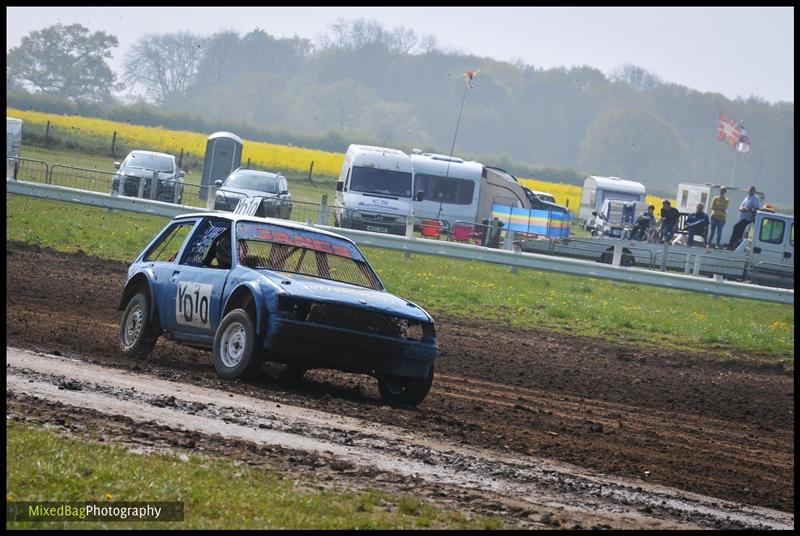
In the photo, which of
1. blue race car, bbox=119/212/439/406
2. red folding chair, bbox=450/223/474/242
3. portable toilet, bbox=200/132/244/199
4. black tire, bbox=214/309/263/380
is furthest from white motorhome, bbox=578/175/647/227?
black tire, bbox=214/309/263/380

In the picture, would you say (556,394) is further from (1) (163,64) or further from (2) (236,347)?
(1) (163,64)

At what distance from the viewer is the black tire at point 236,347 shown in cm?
1028

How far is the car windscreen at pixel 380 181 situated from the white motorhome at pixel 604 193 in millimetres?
24300

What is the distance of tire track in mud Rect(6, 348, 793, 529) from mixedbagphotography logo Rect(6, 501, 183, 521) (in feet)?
6.38

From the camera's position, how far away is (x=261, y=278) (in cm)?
1065

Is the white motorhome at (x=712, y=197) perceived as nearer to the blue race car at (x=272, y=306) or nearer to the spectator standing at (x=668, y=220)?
the spectator standing at (x=668, y=220)

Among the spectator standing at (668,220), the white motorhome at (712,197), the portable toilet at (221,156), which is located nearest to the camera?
the spectator standing at (668,220)

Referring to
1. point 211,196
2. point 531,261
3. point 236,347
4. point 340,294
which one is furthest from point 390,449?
point 211,196

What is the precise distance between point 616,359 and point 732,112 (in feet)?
401

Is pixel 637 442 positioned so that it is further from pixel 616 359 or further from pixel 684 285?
pixel 684 285

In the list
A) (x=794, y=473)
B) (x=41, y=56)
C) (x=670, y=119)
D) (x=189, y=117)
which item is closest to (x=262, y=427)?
(x=794, y=473)

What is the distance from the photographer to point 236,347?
10.6m

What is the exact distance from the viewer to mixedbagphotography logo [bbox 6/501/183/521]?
5.58 m

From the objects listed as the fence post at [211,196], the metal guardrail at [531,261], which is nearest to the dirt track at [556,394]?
the metal guardrail at [531,261]
